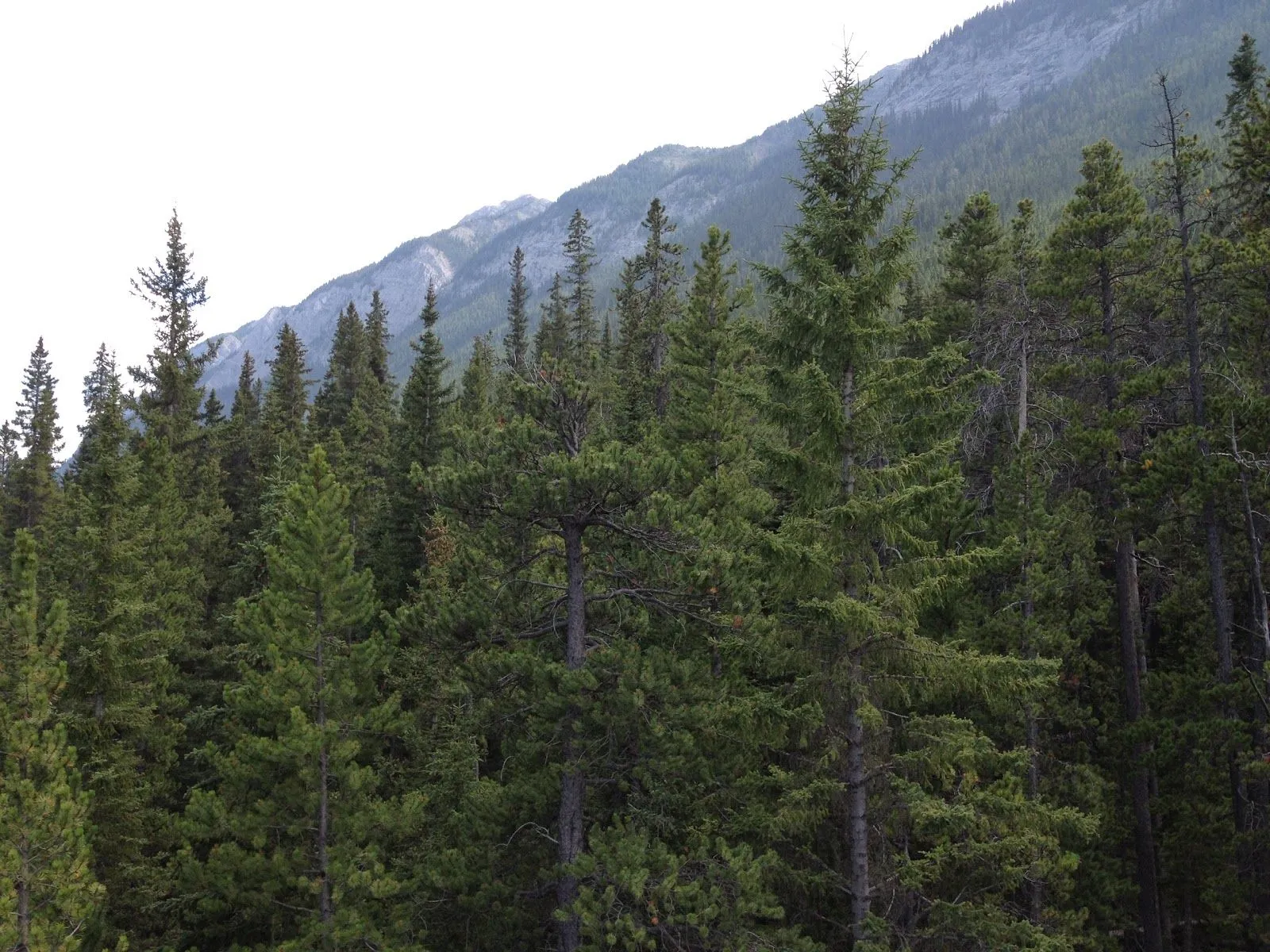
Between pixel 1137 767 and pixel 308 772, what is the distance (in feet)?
58.1

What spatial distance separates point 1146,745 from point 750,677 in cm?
993

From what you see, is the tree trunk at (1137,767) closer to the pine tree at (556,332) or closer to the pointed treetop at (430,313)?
the pointed treetop at (430,313)

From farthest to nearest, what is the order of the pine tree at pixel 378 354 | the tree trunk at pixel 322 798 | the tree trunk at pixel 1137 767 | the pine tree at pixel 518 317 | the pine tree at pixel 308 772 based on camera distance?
the pine tree at pixel 518 317 → the pine tree at pixel 378 354 → the tree trunk at pixel 1137 767 → the tree trunk at pixel 322 798 → the pine tree at pixel 308 772

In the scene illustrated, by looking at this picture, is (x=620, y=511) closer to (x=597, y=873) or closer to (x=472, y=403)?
(x=597, y=873)

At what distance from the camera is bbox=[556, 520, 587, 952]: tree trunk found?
13523 mm

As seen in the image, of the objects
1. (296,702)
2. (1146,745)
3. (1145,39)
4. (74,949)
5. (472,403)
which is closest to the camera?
(74,949)

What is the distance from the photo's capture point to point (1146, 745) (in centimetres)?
1825

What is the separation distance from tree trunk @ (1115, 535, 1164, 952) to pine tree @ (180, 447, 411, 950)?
→ 16444 millimetres

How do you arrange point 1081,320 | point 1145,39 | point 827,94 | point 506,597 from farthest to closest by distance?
point 1145,39 < point 1081,320 < point 506,597 < point 827,94

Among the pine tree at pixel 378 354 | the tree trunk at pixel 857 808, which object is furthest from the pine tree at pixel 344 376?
the tree trunk at pixel 857 808

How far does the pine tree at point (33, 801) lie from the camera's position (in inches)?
487

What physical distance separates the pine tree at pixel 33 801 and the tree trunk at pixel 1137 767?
20608mm

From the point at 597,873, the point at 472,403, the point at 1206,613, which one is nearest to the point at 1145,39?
the point at 472,403

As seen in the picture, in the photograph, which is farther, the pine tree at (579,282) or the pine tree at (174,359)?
the pine tree at (579,282)
